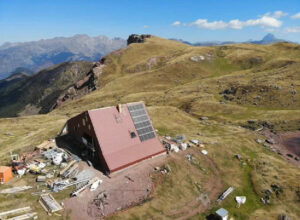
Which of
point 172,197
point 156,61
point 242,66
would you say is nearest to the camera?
point 172,197

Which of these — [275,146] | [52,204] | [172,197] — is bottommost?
[275,146]

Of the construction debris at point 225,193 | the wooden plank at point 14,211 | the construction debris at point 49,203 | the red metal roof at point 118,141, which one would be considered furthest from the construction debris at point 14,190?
the construction debris at point 225,193

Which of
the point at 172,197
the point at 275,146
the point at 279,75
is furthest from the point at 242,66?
the point at 172,197

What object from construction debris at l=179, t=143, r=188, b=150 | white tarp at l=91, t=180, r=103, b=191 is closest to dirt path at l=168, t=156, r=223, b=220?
construction debris at l=179, t=143, r=188, b=150

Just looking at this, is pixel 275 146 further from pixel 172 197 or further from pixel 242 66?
pixel 242 66

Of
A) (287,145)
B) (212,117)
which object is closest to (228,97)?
(212,117)

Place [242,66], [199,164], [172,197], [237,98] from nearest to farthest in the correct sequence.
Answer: [172,197] → [199,164] → [237,98] → [242,66]

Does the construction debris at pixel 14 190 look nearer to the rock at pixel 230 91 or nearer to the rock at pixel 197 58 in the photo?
the rock at pixel 230 91
